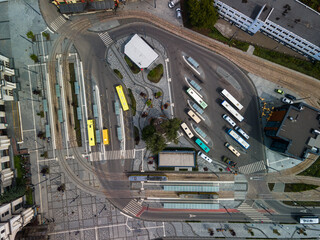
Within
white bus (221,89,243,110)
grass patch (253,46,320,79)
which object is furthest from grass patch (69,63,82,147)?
grass patch (253,46,320,79)

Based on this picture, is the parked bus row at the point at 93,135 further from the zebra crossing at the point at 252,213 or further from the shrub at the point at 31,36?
the zebra crossing at the point at 252,213

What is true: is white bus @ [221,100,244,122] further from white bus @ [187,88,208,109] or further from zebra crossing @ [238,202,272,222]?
zebra crossing @ [238,202,272,222]

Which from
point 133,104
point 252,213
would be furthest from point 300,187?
point 133,104

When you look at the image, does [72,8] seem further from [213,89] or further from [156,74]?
[213,89]

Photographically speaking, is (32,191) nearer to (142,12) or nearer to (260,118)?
(142,12)

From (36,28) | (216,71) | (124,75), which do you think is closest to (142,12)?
(124,75)

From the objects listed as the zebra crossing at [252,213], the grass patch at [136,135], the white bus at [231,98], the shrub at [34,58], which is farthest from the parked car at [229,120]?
the shrub at [34,58]
